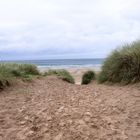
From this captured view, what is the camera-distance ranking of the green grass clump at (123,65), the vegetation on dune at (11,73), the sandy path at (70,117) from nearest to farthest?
the sandy path at (70,117) < the vegetation on dune at (11,73) < the green grass clump at (123,65)

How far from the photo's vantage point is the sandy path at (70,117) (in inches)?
174

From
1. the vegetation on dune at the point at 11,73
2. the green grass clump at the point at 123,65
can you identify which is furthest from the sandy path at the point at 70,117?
the green grass clump at the point at 123,65

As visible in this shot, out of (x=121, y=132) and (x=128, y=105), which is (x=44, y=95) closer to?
(x=128, y=105)

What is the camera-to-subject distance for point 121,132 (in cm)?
445

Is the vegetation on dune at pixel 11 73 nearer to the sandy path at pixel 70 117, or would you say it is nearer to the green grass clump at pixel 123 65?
the sandy path at pixel 70 117

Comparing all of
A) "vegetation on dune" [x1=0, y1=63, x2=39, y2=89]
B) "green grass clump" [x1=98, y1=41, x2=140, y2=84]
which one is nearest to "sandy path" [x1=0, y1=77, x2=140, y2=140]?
"vegetation on dune" [x1=0, y1=63, x2=39, y2=89]

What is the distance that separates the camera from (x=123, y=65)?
9531 mm

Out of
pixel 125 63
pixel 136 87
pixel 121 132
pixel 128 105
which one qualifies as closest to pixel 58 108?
pixel 128 105

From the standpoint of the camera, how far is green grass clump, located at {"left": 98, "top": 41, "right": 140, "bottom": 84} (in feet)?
29.7


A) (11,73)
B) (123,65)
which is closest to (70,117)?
(123,65)

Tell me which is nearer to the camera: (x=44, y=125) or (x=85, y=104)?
(x=44, y=125)

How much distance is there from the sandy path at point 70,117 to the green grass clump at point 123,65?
186cm

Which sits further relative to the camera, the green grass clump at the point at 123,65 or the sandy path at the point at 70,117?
the green grass clump at the point at 123,65

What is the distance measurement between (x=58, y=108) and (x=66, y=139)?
1.61 metres
